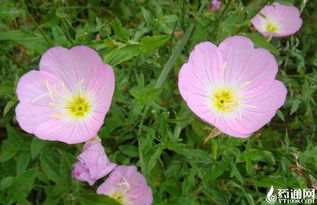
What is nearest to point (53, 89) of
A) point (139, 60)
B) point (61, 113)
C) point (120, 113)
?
point (61, 113)

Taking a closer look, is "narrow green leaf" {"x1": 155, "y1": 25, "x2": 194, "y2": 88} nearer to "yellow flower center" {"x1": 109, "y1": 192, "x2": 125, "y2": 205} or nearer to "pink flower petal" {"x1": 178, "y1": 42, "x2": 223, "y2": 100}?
"pink flower petal" {"x1": 178, "y1": 42, "x2": 223, "y2": 100}

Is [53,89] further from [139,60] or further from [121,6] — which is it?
[121,6]

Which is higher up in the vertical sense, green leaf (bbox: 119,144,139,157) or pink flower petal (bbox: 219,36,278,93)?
pink flower petal (bbox: 219,36,278,93)

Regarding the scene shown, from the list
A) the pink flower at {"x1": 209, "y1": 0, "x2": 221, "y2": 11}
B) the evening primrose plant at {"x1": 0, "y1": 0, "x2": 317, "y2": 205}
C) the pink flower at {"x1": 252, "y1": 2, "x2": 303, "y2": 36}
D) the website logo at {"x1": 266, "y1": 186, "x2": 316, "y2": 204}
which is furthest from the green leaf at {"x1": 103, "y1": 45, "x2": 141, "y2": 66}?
the pink flower at {"x1": 209, "y1": 0, "x2": 221, "y2": 11}

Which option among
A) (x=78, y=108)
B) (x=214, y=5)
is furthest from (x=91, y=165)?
(x=214, y=5)

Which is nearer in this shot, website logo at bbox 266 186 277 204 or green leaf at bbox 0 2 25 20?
green leaf at bbox 0 2 25 20

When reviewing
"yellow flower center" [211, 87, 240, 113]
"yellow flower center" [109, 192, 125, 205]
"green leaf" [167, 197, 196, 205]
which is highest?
"yellow flower center" [211, 87, 240, 113]

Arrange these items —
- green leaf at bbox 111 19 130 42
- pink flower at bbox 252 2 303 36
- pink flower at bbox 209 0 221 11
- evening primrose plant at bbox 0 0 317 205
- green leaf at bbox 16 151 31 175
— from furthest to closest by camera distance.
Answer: pink flower at bbox 209 0 221 11, pink flower at bbox 252 2 303 36, green leaf at bbox 16 151 31 175, evening primrose plant at bbox 0 0 317 205, green leaf at bbox 111 19 130 42

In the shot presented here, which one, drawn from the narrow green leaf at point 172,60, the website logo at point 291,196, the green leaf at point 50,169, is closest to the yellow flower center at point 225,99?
the narrow green leaf at point 172,60
